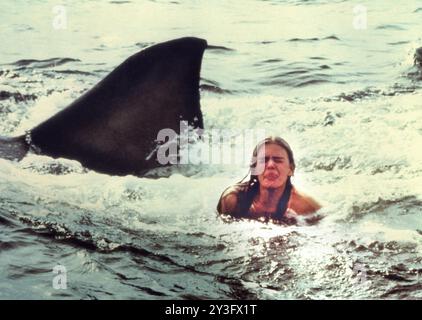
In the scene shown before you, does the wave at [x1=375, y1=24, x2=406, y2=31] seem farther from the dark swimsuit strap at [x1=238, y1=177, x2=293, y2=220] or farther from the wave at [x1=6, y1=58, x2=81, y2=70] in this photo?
the wave at [x1=6, y1=58, x2=81, y2=70]

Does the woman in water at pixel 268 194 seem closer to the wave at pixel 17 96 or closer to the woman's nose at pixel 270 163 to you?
the woman's nose at pixel 270 163

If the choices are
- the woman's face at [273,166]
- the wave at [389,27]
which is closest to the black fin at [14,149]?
the woman's face at [273,166]

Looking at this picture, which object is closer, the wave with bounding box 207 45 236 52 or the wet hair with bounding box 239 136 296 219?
the wet hair with bounding box 239 136 296 219

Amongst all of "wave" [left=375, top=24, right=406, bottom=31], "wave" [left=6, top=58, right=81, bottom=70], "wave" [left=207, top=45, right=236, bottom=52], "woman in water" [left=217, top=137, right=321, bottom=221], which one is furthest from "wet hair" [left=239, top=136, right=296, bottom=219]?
"wave" [left=6, top=58, right=81, bottom=70]

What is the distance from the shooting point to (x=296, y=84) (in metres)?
4.93

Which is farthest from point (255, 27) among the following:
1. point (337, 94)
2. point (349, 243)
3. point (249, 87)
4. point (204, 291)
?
point (204, 291)

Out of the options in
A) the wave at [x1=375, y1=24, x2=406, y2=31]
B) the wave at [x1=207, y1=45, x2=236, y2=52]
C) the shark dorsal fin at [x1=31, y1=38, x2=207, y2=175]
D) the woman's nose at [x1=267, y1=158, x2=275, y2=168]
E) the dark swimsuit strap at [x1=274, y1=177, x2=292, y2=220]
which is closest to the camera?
the shark dorsal fin at [x1=31, y1=38, x2=207, y2=175]

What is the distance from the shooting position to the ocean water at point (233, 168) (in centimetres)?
367

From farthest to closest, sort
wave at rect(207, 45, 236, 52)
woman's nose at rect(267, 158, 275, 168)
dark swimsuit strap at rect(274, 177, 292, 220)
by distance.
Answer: wave at rect(207, 45, 236, 52) → woman's nose at rect(267, 158, 275, 168) → dark swimsuit strap at rect(274, 177, 292, 220)

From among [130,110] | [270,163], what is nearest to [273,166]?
[270,163]

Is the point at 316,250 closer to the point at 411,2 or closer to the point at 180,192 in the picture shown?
the point at 180,192

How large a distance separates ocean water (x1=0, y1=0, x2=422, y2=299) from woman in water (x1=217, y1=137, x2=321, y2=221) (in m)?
0.07

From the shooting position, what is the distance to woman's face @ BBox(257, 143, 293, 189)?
404cm

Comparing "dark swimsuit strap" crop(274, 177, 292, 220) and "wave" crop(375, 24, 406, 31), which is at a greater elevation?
"wave" crop(375, 24, 406, 31)
